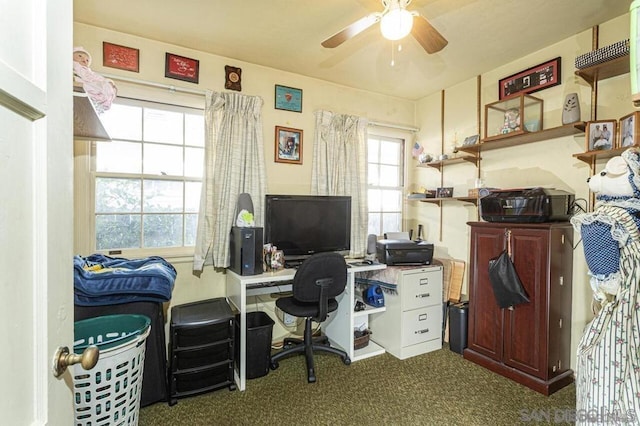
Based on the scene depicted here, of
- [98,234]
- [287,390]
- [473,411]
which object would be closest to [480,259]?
[473,411]

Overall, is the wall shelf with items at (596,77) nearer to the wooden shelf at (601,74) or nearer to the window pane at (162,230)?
the wooden shelf at (601,74)

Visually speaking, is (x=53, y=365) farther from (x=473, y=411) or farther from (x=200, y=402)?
(x=473, y=411)

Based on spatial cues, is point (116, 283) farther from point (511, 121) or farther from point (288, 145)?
point (511, 121)

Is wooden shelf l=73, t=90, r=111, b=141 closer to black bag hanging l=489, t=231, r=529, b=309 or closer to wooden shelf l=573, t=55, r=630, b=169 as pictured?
black bag hanging l=489, t=231, r=529, b=309

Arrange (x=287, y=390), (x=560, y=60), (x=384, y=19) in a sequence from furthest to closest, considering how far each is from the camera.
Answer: (x=560, y=60)
(x=287, y=390)
(x=384, y=19)

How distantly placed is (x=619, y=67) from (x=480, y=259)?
1520mm

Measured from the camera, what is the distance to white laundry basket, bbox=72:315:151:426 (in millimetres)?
1377

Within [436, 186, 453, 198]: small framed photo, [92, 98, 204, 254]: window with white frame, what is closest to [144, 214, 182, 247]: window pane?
[92, 98, 204, 254]: window with white frame

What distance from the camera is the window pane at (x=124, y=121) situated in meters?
2.28

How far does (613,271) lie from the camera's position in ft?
4.29

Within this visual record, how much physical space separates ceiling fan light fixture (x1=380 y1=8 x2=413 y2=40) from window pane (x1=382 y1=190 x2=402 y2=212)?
2.03 metres

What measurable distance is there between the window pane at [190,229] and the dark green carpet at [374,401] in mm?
1137

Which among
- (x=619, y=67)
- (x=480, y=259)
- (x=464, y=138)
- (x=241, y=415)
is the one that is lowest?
(x=241, y=415)

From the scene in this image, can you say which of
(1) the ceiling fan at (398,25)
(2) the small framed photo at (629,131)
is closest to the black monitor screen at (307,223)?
(1) the ceiling fan at (398,25)
